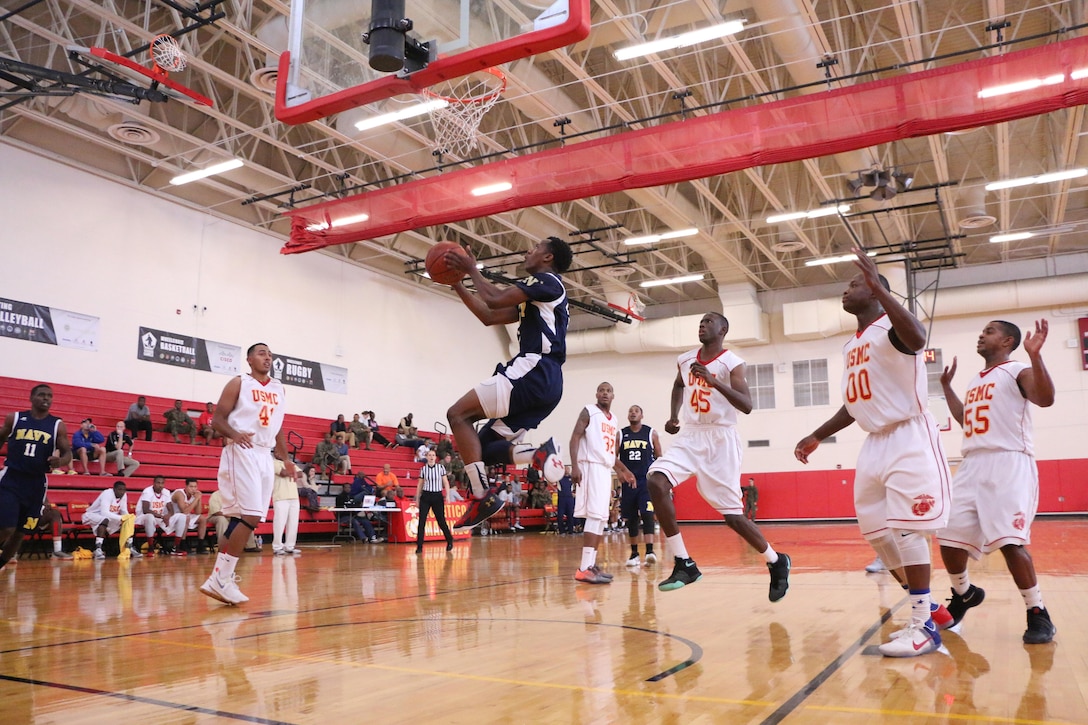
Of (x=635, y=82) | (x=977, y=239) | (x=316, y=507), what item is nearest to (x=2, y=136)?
(x=316, y=507)

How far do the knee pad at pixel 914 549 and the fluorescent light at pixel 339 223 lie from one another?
11.8m

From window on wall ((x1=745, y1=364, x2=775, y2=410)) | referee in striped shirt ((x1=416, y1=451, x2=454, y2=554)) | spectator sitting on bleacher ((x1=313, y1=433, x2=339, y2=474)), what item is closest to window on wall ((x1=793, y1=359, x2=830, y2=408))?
window on wall ((x1=745, y1=364, x2=775, y2=410))

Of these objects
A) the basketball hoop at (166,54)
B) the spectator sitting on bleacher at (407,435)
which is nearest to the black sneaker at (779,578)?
the basketball hoop at (166,54)

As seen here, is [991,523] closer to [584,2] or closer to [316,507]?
[584,2]

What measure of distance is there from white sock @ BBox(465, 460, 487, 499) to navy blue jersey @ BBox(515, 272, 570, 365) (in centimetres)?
68

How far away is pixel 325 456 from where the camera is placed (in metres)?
18.0

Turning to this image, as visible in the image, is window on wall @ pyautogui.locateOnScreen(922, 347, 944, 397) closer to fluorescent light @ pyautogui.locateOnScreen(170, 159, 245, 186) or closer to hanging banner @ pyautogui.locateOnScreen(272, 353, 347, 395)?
hanging banner @ pyautogui.locateOnScreen(272, 353, 347, 395)

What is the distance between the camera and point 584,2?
5570 mm

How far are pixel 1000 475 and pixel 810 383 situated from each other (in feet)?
72.0

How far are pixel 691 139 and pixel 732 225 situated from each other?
30.8ft

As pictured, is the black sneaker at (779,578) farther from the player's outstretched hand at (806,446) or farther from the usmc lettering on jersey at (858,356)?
the usmc lettering on jersey at (858,356)

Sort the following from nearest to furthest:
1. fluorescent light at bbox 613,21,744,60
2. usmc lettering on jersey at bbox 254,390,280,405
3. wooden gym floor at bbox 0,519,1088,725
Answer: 1. wooden gym floor at bbox 0,519,1088,725
2. usmc lettering on jersey at bbox 254,390,280,405
3. fluorescent light at bbox 613,21,744,60

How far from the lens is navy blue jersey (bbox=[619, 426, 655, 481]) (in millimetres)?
9539

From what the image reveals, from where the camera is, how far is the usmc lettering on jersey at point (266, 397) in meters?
6.32
